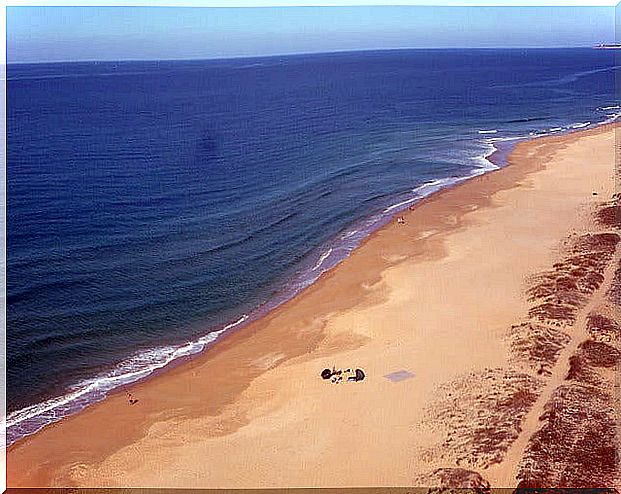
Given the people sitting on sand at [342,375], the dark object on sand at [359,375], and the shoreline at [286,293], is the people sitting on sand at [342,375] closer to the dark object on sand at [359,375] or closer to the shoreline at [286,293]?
the dark object on sand at [359,375]

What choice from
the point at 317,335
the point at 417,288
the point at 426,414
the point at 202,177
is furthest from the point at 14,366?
the point at 202,177

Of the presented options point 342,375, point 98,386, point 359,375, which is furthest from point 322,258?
point 98,386

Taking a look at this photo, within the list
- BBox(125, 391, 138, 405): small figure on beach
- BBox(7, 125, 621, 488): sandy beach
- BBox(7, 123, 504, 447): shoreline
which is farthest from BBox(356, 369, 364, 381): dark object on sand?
BBox(125, 391, 138, 405): small figure on beach

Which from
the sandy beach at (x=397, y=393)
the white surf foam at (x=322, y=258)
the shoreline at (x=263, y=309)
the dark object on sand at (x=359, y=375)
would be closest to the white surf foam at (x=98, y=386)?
the shoreline at (x=263, y=309)

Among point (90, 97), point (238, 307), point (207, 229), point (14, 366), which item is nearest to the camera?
point (14, 366)

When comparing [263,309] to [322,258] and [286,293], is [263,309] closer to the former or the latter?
[286,293]

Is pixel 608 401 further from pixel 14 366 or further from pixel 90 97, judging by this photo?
pixel 90 97

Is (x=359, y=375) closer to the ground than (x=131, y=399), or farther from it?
farther from it
